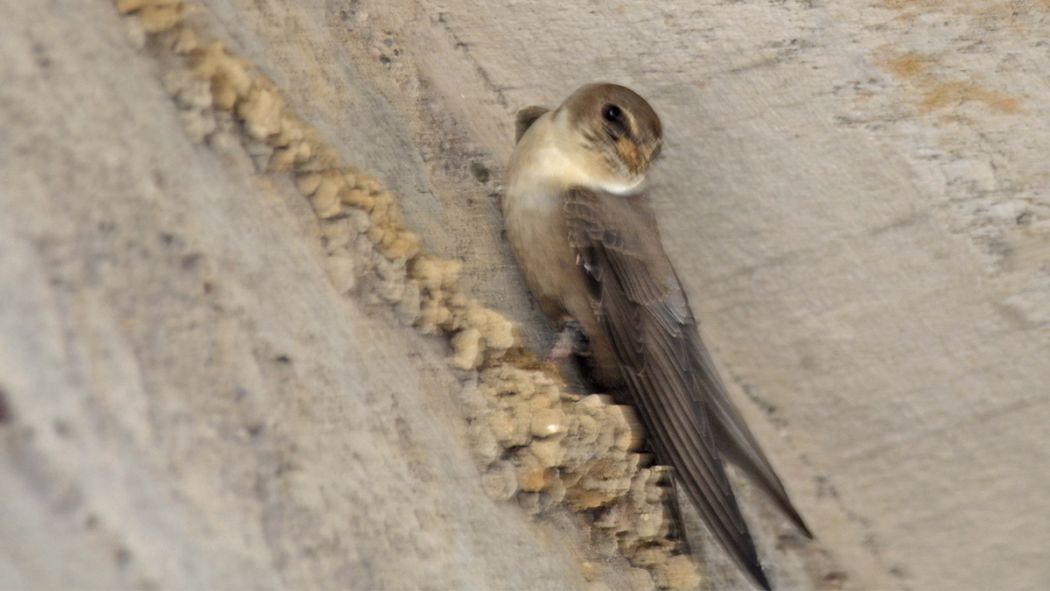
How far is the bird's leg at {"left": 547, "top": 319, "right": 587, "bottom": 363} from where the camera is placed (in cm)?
358

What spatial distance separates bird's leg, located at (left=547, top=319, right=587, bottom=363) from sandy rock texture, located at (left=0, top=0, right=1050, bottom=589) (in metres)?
0.10

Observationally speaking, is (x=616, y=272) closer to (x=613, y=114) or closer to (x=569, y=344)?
(x=569, y=344)

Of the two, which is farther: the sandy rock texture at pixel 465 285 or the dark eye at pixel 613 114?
the dark eye at pixel 613 114

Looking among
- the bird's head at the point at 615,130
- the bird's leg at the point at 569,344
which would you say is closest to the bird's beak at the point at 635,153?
the bird's head at the point at 615,130

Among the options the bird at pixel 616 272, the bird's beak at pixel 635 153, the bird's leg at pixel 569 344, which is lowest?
the bird's leg at pixel 569 344

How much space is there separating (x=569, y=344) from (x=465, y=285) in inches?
14.1

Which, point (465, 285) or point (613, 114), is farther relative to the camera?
point (613, 114)

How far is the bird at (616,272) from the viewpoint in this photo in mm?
3426

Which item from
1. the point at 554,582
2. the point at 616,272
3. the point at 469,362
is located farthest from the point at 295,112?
the point at 554,582

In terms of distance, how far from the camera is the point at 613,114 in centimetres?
353

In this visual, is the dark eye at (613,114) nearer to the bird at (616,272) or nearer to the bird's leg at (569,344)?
the bird at (616,272)

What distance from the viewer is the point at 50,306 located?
2.06 meters

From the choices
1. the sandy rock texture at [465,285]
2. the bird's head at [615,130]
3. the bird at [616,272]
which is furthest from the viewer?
the bird's head at [615,130]

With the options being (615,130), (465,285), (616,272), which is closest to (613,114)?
(615,130)
